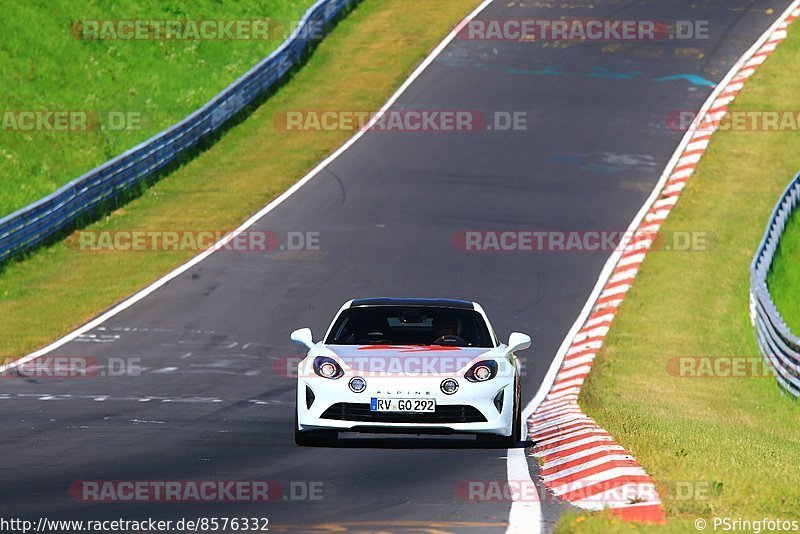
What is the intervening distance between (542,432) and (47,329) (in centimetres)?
Answer: 1076

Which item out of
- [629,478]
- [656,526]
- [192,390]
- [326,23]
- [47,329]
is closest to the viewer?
[656,526]

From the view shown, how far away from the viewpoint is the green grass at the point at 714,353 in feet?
33.8

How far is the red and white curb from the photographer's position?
10047 mm

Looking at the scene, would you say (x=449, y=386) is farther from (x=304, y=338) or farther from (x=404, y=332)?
(x=404, y=332)

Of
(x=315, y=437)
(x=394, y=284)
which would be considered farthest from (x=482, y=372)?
(x=394, y=284)

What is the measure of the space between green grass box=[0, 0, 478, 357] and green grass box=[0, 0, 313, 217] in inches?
96.9

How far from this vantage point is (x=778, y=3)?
147 feet

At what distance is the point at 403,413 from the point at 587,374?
28.5 feet

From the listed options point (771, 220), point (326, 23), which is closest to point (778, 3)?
point (326, 23)

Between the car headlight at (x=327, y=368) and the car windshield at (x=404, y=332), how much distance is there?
2.68 feet

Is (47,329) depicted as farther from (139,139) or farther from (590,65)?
(590,65)

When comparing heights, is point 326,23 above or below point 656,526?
above

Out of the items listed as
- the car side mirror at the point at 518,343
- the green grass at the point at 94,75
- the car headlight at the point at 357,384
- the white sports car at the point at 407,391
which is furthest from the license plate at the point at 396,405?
the green grass at the point at 94,75

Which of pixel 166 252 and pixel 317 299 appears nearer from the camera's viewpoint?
pixel 317 299
